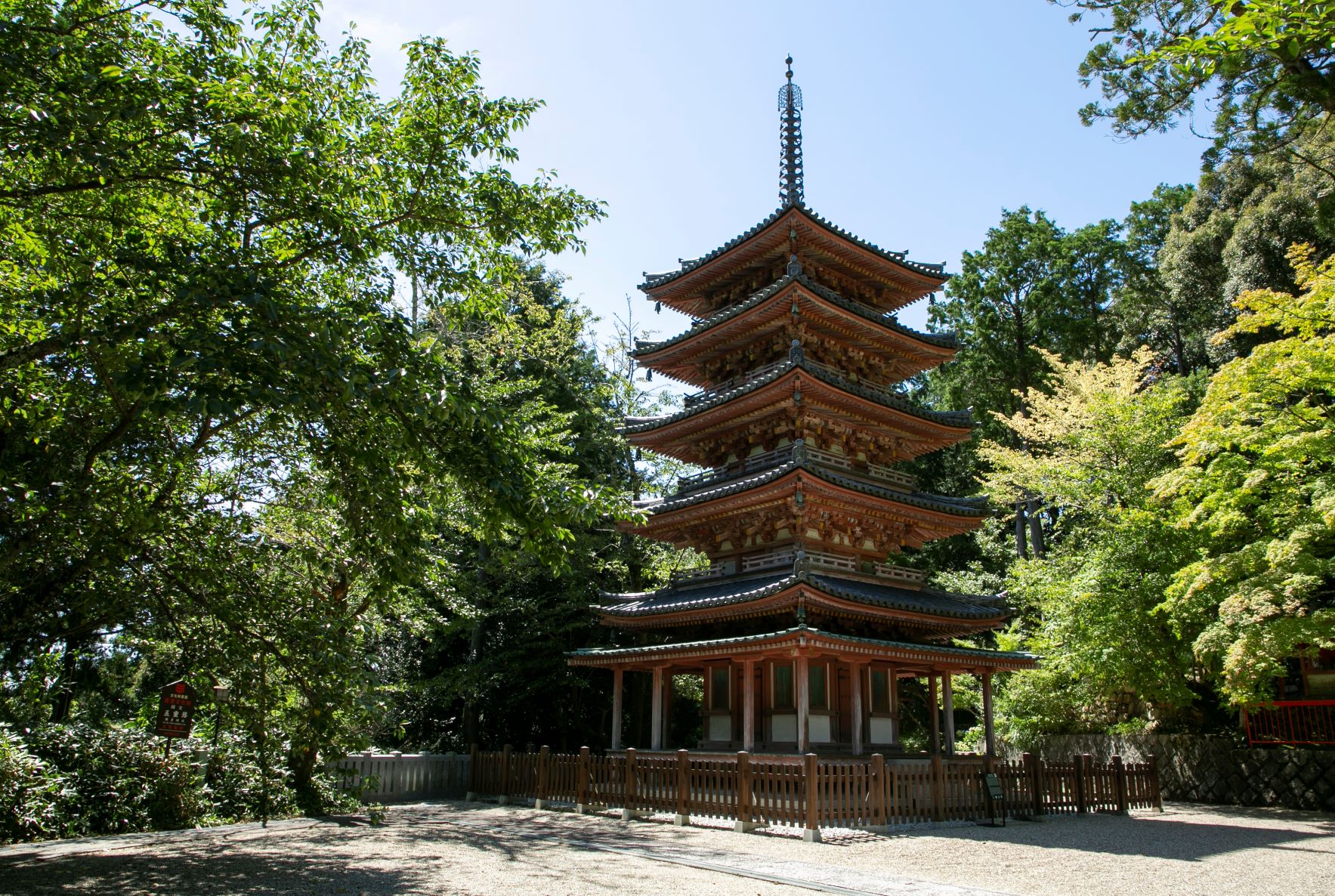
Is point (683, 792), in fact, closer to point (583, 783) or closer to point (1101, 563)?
point (583, 783)

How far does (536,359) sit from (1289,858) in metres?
22.3

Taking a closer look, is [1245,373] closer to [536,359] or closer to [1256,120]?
[1256,120]

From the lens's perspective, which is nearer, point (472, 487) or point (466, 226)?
point (472, 487)

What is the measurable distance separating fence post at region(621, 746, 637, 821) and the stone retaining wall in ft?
43.0

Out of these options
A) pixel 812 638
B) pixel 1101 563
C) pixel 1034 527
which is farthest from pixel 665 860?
pixel 1034 527

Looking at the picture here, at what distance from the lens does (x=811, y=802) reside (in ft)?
39.3

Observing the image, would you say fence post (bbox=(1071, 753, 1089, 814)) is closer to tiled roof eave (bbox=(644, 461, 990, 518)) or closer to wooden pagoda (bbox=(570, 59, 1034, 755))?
wooden pagoda (bbox=(570, 59, 1034, 755))

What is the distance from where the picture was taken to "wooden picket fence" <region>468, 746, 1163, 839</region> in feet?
41.0

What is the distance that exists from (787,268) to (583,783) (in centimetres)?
1184

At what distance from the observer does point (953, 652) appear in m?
15.7

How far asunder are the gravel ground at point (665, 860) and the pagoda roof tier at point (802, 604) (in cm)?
392

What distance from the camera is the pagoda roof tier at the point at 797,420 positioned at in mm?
17297

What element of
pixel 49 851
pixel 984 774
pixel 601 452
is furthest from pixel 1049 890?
pixel 601 452

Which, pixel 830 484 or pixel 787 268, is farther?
pixel 787 268
